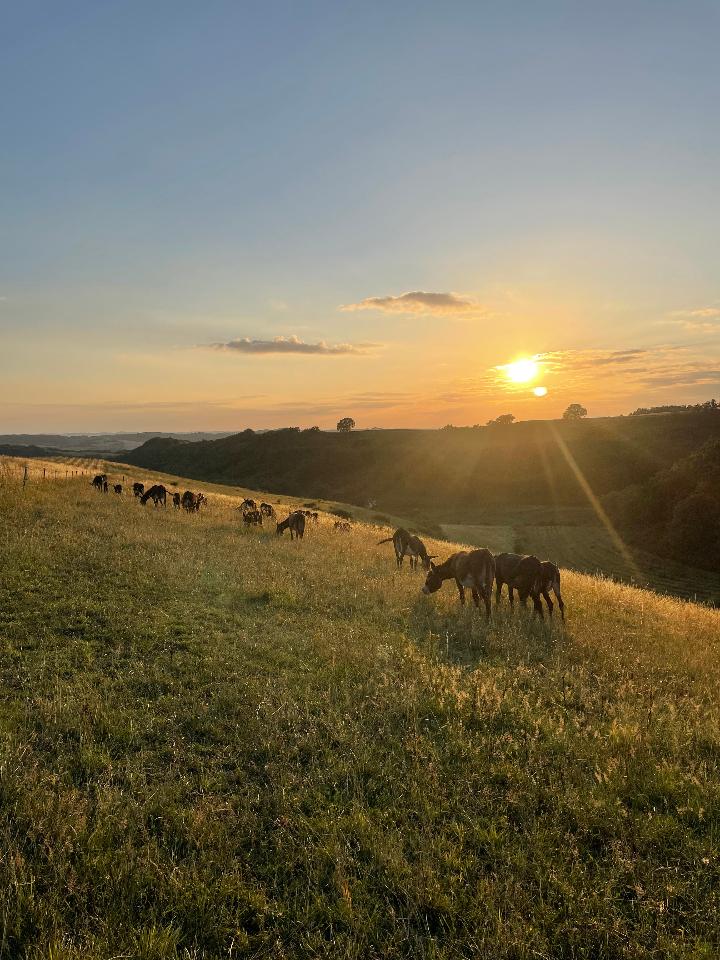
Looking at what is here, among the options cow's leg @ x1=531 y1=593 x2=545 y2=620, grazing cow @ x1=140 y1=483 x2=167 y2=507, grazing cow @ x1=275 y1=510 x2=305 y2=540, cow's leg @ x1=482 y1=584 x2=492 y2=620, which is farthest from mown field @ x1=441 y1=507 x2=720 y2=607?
grazing cow @ x1=140 y1=483 x2=167 y2=507

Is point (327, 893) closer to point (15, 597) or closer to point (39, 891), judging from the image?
point (39, 891)

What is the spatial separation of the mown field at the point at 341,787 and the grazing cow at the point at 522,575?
2218mm

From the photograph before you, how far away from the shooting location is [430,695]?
8297mm

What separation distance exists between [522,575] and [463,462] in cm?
11249

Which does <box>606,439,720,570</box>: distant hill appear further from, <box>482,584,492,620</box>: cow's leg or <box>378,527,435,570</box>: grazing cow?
<box>482,584,492,620</box>: cow's leg

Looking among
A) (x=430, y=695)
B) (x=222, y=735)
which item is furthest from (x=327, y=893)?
(x=430, y=695)

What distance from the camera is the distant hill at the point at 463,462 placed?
102 metres

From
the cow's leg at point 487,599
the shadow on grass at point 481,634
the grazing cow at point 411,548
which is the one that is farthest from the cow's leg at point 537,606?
the grazing cow at point 411,548

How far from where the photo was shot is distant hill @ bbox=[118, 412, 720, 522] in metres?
102

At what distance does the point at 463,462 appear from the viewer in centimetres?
12544

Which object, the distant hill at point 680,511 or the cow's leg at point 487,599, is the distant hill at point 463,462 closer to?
the distant hill at point 680,511

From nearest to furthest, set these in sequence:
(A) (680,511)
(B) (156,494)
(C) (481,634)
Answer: (C) (481,634) < (B) (156,494) < (A) (680,511)

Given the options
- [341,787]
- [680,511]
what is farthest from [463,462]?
[341,787]

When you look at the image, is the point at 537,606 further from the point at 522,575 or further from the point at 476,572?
the point at 476,572
